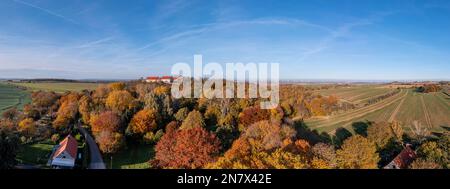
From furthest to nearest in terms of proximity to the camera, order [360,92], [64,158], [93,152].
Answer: [93,152], [64,158], [360,92]

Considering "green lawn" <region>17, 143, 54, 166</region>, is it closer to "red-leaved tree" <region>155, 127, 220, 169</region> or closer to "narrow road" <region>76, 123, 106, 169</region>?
"narrow road" <region>76, 123, 106, 169</region>

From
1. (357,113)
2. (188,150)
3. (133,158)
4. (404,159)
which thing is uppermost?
(357,113)

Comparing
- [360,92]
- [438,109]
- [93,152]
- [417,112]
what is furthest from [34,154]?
[438,109]

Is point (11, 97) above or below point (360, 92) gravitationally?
below

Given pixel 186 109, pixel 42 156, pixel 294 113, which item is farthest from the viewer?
pixel 186 109

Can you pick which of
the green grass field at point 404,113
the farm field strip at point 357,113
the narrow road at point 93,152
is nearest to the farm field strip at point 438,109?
the green grass field at point 404,113

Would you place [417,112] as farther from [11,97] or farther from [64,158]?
[11,97]
